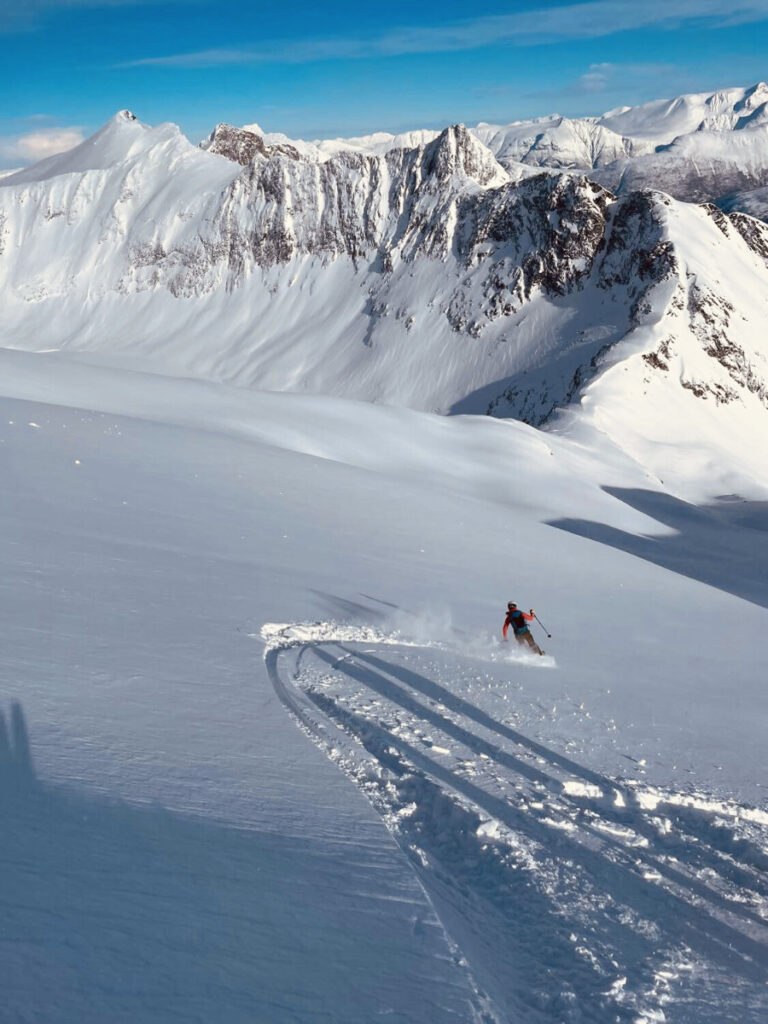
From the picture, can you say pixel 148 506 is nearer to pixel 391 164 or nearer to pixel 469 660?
pixel 469 660

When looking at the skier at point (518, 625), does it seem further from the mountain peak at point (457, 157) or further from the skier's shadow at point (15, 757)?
the mountain peak at point (457, 157)

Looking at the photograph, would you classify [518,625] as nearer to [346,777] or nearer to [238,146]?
[346,777]

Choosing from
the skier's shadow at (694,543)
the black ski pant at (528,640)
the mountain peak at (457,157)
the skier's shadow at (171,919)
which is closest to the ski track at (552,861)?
the skier's shadow at (171,919)

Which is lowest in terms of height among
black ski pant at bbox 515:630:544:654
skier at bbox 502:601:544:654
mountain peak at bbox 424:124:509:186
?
black ski pant at bbox 515:630:544:654

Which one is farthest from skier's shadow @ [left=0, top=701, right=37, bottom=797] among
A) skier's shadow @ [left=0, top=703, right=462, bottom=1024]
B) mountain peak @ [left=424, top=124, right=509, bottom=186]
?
mountain peak @ [left=424, top=124, right=509, bottom=186]

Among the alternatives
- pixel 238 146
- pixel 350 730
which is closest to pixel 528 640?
pixel 350 730

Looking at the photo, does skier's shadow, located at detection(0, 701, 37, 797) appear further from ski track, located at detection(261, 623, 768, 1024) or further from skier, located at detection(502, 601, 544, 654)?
skier, located at detection(502, 601, 544, 654)
